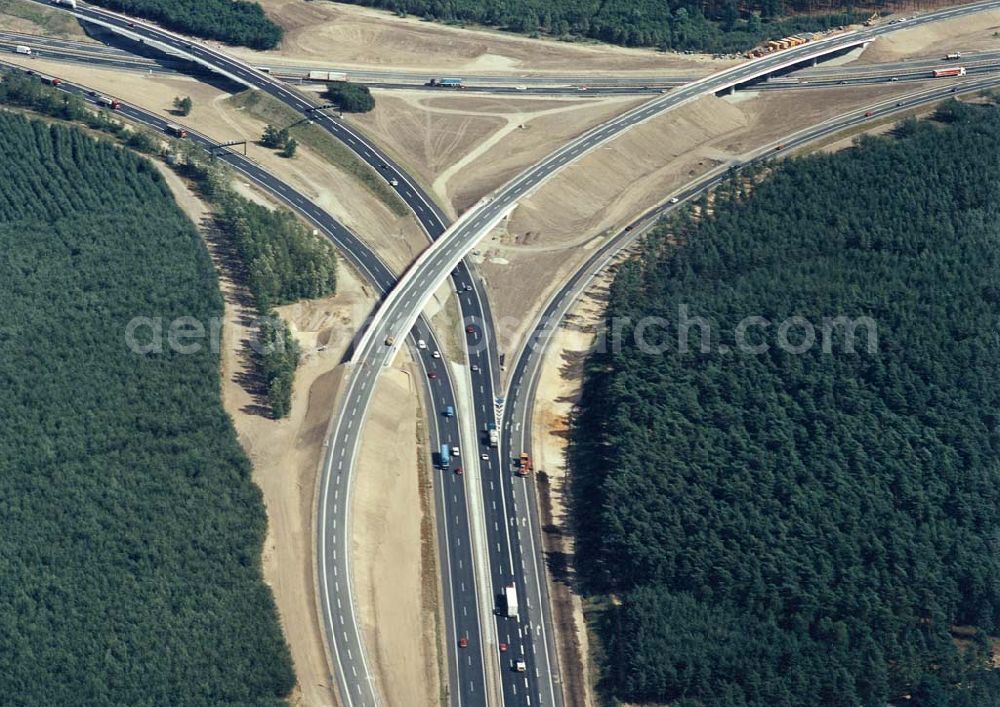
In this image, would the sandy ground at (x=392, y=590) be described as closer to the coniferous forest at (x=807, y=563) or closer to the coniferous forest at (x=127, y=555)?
the coniferous forest at (x=127, y=555)

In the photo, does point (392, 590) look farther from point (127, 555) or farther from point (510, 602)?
point (127, 555)

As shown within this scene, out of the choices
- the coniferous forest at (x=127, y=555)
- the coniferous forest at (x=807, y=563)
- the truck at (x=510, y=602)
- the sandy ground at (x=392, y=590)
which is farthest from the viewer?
the truck at (x=510, y=602)

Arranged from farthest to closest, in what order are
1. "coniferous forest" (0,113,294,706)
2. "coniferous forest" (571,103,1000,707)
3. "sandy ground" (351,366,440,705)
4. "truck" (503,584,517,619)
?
"truck" (503,584,517,619) → "sandy ground" (351,366,440,705) → "coniferous forest" (571,103,1000,707) → "coniferous forest" (0,113,294,706)

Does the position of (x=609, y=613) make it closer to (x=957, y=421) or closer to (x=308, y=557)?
(x=308, y=557)

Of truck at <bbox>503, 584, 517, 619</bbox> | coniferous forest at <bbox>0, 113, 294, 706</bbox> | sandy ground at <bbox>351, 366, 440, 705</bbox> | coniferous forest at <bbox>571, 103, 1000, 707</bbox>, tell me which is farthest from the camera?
truck at <bbox>503, 584, 517, 619</bbox>

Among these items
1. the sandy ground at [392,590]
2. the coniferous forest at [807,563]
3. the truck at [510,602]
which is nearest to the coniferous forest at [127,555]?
the sandy ground at [392,590]

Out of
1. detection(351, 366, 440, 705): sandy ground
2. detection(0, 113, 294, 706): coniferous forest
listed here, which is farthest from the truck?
detection(0, 113, 294, 706): coniferous forest

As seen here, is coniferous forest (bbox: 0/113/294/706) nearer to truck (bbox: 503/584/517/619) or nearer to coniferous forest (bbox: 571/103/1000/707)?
truck (bbox: 503/584/517/619)

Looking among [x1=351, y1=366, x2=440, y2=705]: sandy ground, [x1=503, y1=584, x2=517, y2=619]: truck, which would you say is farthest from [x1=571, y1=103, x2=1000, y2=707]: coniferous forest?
[x1=351, y1=366, x2=440, y2=705]: sandy ground

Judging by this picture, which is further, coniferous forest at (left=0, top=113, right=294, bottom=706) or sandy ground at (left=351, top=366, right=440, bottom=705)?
sandy ground at (left=351, top=366, right=440, bottom=705)
